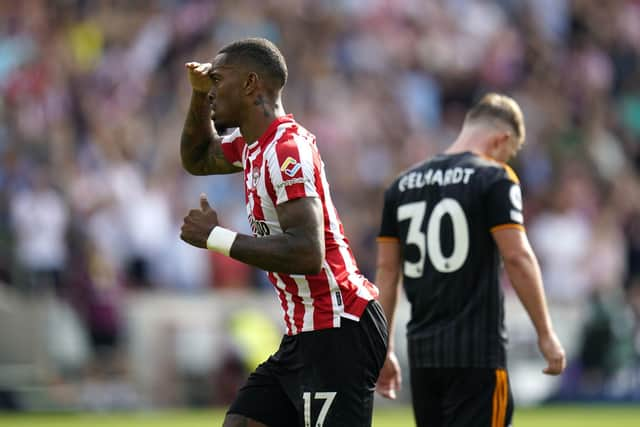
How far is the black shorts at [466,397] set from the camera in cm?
688

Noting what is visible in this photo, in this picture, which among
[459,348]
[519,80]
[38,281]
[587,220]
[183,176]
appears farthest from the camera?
[519,80]

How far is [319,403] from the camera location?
574cm

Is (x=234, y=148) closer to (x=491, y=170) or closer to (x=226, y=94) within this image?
(x=226, y=94)

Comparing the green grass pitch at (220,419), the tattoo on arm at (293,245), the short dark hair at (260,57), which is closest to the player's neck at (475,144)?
the short dark hair at (260,57)

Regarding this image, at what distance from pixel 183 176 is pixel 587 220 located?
5454 millimetres

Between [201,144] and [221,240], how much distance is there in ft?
3.85

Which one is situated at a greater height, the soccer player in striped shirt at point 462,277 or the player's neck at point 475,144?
the player's neck at point 475,144

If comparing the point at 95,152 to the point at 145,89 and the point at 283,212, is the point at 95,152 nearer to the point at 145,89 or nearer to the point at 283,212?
the point at 145,89

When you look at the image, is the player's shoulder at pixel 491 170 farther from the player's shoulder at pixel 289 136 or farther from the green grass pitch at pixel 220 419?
the green grass pitch at pixel 220 419

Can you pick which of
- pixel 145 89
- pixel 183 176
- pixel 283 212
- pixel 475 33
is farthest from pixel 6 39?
pixel 283 212

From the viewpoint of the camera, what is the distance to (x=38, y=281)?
14.4 metres

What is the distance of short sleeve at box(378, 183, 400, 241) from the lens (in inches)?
286

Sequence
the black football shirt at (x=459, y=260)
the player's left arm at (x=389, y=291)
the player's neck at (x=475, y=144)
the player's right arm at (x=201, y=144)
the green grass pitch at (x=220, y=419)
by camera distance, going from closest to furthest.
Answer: the player's right arm at (x=201, y=144) < the black football shirt at (x=459, y=260) < the player's left arm at (x=389, y=291) < the player's neck at (x=475, y=144) < the green grass pitch at (x=220, y=419)

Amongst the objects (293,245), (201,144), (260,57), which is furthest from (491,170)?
(293,245)
